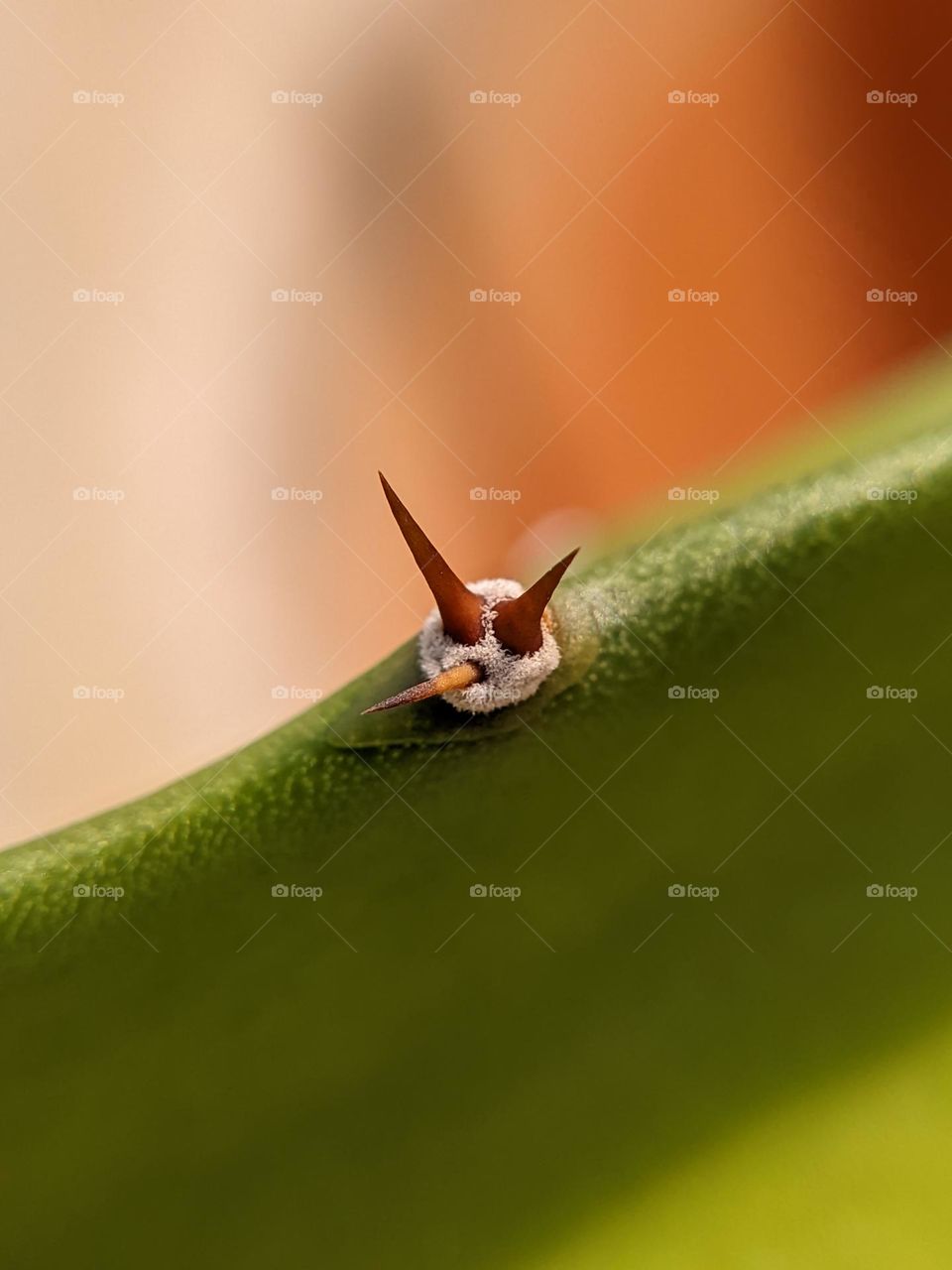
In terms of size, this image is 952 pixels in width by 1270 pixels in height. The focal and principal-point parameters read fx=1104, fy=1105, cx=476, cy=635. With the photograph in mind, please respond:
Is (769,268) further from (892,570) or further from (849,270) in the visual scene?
(892,570)

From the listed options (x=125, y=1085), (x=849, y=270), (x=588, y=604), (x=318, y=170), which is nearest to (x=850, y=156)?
(x=849, y=270)

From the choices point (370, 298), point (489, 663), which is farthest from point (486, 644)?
point (370, 298)

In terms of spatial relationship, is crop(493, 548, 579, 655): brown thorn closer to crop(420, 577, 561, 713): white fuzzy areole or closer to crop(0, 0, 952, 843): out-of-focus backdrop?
crop(420, 577, 561, 713): white fuzzy areole

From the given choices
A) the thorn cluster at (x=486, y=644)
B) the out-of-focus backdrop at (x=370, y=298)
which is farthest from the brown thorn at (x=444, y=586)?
the out-of-focus backdrop at (x=370, y=298)

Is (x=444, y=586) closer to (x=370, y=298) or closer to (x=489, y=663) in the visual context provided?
(x=489, y=663)

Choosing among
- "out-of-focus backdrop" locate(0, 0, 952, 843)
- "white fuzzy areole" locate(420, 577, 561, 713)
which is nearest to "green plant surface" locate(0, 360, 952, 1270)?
"white fuzzy areole" locate(420, 577, 561, 713)

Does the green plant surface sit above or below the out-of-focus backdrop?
below

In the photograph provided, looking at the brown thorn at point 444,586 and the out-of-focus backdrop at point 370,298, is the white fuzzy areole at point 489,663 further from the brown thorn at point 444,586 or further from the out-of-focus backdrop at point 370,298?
the out-of-focus backdrop at point 370,298
